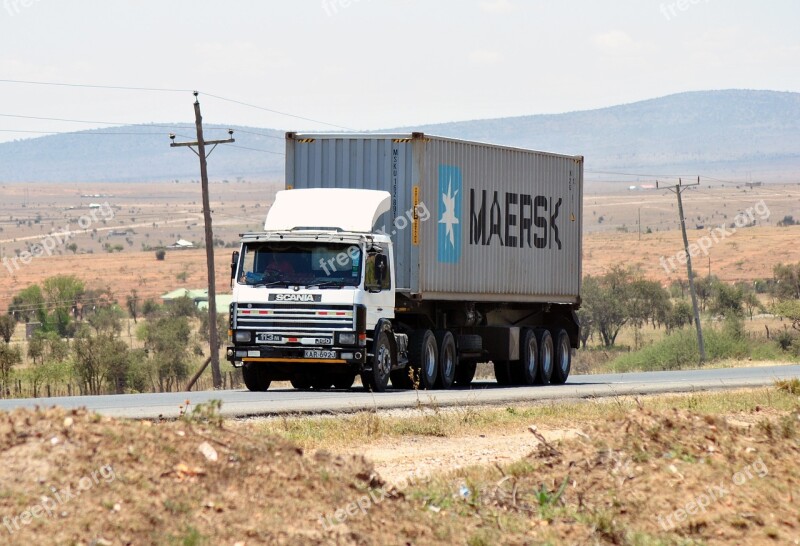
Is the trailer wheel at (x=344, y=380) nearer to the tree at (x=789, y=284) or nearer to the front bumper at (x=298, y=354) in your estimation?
the front bumper at (x=298, y=354)

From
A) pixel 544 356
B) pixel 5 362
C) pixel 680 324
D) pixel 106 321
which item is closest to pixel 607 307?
pixel 680 324

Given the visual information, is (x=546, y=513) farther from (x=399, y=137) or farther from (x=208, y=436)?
(x=399, y=137)

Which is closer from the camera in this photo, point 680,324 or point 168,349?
point 168,349

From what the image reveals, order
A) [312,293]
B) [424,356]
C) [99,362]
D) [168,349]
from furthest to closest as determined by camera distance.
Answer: [168,349] < [99,362] < [424,356] < [312,293]

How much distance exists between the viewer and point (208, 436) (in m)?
8.92

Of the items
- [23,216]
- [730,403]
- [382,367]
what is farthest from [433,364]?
[23,216]

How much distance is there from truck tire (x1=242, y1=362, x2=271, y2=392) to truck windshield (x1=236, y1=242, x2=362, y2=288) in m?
1.73

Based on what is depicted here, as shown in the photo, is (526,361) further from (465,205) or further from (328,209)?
(328,209)

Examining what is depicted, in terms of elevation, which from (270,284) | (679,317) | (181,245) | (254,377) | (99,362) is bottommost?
(679,317)

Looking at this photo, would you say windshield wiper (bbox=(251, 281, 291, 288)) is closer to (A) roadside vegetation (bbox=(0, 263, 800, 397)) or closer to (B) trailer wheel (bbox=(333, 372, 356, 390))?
(B) trailer wheel (bbox=(333, 372, 356, 390))

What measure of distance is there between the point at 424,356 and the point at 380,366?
1.64 meters

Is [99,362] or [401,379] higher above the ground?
[401,379]

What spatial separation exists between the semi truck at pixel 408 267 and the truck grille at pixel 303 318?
0.07 feet

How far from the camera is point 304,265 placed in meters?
21.2
